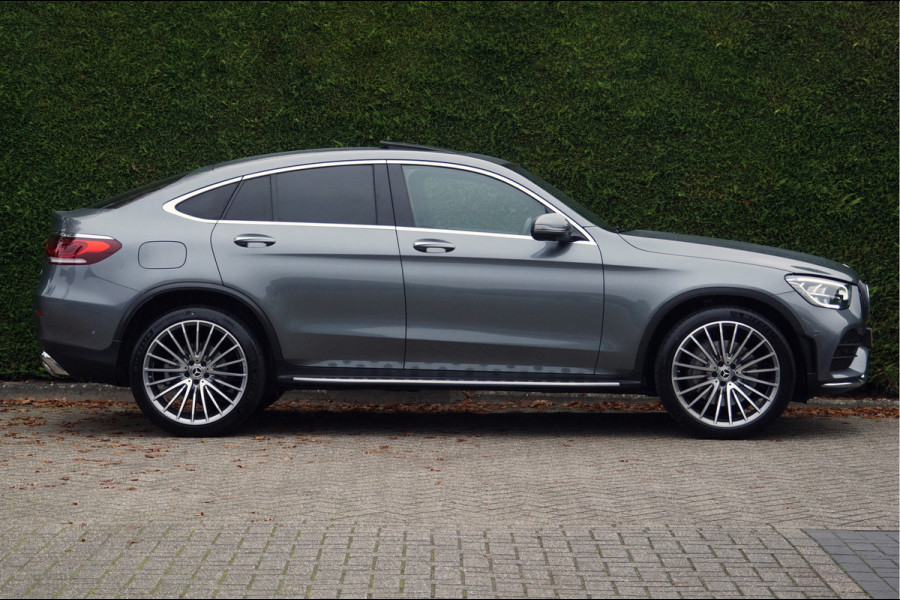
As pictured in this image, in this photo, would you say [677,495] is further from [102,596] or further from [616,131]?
[616,131]

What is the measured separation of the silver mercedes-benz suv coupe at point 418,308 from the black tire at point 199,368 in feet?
0.04

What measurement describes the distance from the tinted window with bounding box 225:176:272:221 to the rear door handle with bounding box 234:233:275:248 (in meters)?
0.16

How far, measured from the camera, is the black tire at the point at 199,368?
7992 millimetres

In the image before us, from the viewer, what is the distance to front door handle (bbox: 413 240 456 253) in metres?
8.00

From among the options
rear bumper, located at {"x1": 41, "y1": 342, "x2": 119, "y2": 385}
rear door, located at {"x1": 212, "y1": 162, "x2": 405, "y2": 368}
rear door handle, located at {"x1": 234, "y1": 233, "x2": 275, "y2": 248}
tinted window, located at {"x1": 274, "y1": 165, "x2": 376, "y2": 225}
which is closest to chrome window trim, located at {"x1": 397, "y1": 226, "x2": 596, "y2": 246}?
rear door, located at {"x1": 212, "y1": 162, "x2": 405, "y2": 368}

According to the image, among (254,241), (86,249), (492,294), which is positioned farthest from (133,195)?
(492,294)

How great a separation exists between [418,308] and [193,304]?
60.0 inches

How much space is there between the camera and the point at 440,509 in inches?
233

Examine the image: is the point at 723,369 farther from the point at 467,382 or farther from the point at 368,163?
the point at 368,163

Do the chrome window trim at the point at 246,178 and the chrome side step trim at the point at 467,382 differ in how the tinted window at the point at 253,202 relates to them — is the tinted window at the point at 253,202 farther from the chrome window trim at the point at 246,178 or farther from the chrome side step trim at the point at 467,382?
the chrome side step trim at the point at 467,382

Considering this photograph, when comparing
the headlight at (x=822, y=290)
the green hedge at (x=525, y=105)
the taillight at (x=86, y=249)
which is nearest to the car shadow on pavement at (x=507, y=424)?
the headlight at (x=822, y=290)

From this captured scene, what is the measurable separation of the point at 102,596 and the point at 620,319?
14.5 feet

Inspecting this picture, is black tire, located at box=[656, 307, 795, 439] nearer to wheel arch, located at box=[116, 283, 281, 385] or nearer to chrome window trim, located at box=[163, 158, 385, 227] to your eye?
chrome window trim, located at box=[163, 158, 385, 227]

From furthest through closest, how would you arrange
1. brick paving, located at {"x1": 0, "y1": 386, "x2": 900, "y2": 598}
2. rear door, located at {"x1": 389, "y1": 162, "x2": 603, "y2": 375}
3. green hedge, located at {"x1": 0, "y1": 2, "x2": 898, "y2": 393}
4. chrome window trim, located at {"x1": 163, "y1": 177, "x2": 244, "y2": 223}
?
green hedge, located at {"x1": 0, "y1": 2, "x2": 898, "y2": 393} → chrome window trim, located at {"x1": 163, "y1": 177, "x2": 244, "y2": 223} → rear door, located at {"x1": 389, "y1": 162, "x2": 603, "y2": 375} → brick paving, located at {"x1": 0, "y1": 386, "x2": 900, "y2": 598}
